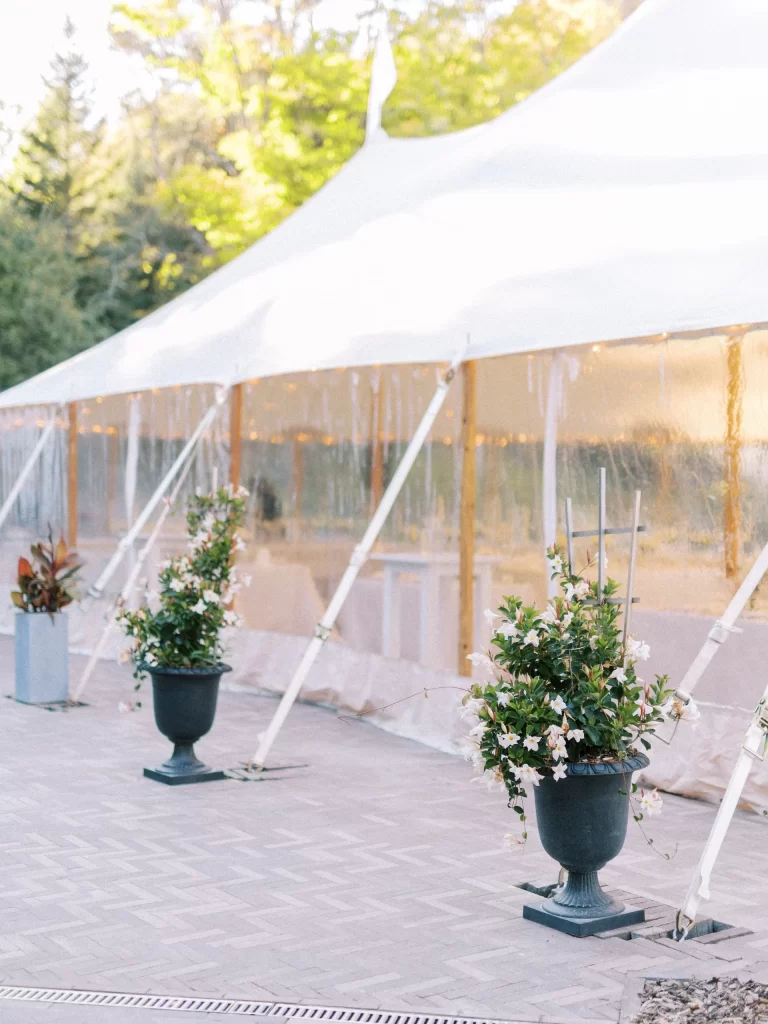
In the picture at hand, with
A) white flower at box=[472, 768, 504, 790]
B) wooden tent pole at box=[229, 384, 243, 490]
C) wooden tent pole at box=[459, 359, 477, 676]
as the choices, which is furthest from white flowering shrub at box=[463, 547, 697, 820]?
wooden tent pole at box=[229, 384, 243, 490]

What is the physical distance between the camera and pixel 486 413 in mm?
8352

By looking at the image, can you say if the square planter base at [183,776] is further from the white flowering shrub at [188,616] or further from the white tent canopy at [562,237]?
the white tent canopy at [562,237]

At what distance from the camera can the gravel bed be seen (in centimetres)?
381

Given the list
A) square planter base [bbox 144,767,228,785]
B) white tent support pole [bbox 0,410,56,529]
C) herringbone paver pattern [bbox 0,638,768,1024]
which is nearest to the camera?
herringbone paver pattern [bbox 0,638,768,1024]

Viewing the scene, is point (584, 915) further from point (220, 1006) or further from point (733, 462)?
point (733, 462)

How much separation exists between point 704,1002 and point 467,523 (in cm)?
435

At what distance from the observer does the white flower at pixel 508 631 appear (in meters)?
4.55

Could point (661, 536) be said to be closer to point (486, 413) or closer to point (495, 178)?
point (486, 413)

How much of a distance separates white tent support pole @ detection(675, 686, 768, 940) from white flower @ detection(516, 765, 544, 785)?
614mm

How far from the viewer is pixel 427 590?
8.65 m

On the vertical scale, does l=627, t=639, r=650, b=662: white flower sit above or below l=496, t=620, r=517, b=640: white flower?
below

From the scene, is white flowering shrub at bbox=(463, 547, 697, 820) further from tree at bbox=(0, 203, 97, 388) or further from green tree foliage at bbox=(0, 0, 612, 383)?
tree at bbox=(0, 203, 97, 388)

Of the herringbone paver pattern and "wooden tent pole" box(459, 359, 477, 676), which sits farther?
"wooden tent pole" box(459, 359, 477, 676)

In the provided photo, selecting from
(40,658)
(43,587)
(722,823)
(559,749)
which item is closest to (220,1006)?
(559,749)
